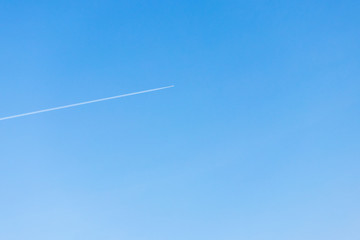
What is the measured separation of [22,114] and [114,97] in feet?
7.67

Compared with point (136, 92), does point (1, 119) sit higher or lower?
lower

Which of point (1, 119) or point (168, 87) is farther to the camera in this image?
point (168, 87)

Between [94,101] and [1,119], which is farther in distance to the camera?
[94,101]

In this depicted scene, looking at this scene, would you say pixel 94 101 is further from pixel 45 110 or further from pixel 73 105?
→ pixel 45 110

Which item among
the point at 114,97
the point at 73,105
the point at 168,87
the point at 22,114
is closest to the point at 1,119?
the point at 22,114

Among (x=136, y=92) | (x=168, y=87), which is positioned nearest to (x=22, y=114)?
(x=136, y=92)

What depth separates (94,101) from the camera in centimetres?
949

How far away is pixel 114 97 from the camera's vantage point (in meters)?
9.62

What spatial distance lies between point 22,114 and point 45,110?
0.56 metres

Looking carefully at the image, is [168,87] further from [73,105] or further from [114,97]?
[73,105]

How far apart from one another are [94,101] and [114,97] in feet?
1.75

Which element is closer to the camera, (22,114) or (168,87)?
(22,114)

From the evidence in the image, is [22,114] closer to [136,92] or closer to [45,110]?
[45,110]

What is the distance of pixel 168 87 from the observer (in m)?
10.0
